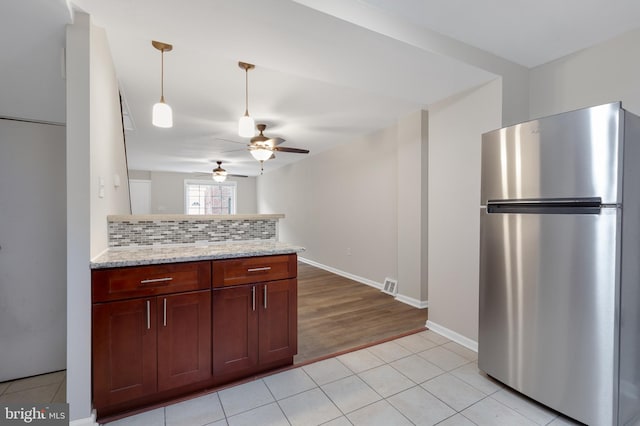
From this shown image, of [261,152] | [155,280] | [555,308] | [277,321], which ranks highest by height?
[261,152]

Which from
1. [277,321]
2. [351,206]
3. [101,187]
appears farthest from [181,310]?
[351,206]

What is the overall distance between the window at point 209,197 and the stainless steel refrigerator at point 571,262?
29.3ft

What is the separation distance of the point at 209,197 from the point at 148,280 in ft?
27.3

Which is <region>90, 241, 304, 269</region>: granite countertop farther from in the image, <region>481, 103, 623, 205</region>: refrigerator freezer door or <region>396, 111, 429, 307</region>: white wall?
<region>396, 111, 429, 307</region>: white wall

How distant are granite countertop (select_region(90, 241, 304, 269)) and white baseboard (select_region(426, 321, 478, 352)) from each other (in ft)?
5.60

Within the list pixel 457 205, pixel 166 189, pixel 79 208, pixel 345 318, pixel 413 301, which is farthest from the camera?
pixel 166 189

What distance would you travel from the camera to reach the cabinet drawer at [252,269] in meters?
1.93

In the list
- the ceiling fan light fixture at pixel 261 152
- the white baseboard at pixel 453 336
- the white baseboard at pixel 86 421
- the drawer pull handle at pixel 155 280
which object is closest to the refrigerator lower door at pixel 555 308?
the white baseboard at pixel 453 336

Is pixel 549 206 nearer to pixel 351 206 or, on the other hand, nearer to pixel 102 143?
pixel 102 143

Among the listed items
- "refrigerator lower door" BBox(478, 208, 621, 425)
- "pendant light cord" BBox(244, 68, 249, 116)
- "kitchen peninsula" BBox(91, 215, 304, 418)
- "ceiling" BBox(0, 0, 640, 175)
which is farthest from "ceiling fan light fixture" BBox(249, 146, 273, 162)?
"refrigerator lower door" BBox(478, 208, 621, 425)

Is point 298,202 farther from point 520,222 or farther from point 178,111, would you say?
point 520,222

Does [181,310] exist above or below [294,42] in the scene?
below

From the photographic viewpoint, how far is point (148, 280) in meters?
1.72

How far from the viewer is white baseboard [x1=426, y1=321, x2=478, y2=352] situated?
2.55m
